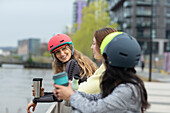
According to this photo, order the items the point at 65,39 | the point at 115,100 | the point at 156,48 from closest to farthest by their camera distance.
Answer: the point at 115,100, the point at 65,39, the point at 156,48

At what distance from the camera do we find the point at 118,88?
1.52m

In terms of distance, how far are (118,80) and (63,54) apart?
1.09 metres

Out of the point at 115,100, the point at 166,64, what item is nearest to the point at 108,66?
the point at 115,100

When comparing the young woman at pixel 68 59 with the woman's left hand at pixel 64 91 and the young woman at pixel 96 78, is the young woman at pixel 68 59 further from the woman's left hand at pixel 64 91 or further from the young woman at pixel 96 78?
the woman's left hand at pixel 64 91

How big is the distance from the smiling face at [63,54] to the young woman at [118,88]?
969mm

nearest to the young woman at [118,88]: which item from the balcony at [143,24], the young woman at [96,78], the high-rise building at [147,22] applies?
the young woman at [96,78]

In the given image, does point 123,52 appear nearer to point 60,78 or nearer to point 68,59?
point 60,78

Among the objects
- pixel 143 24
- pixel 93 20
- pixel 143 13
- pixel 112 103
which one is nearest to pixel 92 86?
pixel 112 103

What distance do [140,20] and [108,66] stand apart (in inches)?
2340

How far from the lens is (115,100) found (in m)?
1.49

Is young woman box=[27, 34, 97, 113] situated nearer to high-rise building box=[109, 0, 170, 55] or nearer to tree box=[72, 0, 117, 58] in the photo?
tree box=[72, 0, 117, 58]

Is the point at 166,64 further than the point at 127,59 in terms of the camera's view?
Yes

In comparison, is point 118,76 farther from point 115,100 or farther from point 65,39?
point 65,39

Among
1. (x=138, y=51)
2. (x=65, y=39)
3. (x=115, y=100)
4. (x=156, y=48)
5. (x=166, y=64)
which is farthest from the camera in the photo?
(x=156, y=48)
